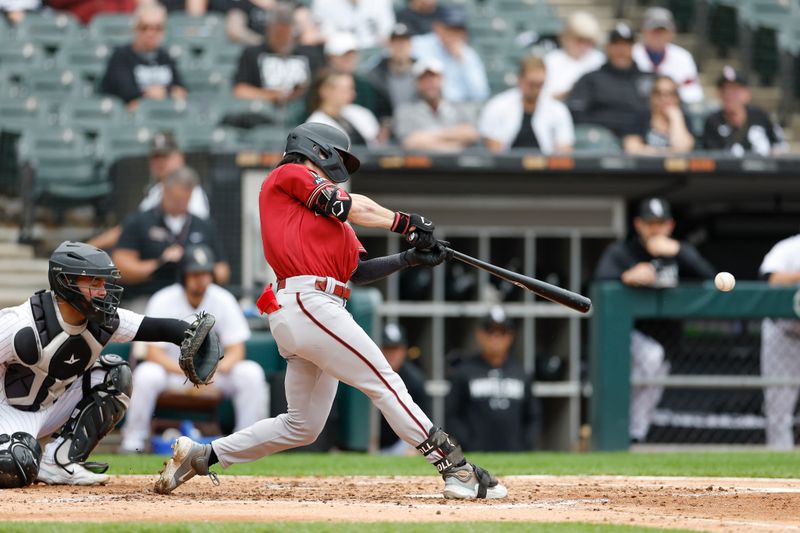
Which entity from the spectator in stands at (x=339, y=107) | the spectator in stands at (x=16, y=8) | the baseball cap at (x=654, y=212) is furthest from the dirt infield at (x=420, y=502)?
the spectator in stands at (x=16, y=8)

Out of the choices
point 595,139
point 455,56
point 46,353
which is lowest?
point 46,353

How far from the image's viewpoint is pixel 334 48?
34.9 feet

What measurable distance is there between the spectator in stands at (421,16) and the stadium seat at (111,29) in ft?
7.56

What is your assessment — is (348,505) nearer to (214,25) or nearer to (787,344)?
(787,344)

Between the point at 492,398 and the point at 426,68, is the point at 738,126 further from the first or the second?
the point at 492,398

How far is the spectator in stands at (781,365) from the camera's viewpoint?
28.9 ft

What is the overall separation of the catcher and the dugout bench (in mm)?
2667

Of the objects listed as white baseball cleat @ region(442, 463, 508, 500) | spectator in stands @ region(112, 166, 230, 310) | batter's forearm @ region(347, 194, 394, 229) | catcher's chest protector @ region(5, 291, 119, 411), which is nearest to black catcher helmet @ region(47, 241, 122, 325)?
catcher's chest protector @ region(5, 291, 119, 411)

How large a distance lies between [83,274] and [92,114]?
5494 millimetres

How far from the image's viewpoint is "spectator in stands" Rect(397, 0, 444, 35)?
1174 centimetres

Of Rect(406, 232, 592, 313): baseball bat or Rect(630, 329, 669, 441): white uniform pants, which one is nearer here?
Rect(406, 232, 592, 313): baseball bat

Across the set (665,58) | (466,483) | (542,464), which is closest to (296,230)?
(466,483)

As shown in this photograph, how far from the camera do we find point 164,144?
9414mm

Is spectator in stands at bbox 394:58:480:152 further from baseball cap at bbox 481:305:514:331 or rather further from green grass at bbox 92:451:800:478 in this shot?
green grass at bbox 92:451:800:478
